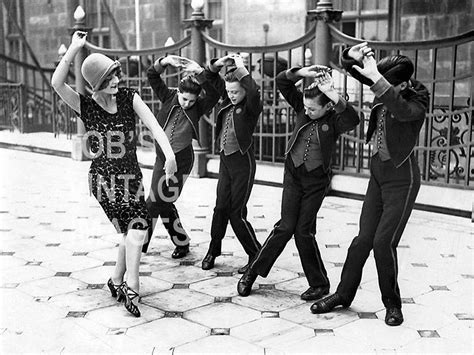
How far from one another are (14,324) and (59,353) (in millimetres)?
540

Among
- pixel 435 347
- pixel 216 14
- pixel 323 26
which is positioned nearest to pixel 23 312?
pixel 435 347

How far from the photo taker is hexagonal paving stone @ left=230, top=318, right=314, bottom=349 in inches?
137

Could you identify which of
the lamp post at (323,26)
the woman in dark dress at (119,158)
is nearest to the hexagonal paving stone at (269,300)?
the woman in dark dress at (119,158)

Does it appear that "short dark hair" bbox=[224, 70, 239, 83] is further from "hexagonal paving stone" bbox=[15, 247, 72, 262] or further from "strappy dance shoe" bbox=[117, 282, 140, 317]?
"hexagonal paving stone" bbox=[15, 247, 72, 262]

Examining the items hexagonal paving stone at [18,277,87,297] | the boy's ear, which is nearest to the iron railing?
the boy's ear

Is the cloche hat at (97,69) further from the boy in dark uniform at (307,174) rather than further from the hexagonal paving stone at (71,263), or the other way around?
the hexagonal paving stone at (71,263)

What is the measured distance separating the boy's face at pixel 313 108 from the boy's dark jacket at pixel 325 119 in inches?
1.8

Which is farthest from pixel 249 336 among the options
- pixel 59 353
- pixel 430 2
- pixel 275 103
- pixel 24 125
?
pixel 24 125

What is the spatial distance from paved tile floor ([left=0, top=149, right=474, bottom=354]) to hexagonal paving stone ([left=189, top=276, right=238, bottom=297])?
0.01m

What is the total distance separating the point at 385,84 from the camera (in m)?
3.36

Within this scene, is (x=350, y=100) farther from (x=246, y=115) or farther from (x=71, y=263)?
(x=71, y=263)

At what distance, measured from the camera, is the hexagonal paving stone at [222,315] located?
376 cm

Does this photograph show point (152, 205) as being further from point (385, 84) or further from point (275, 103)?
point (275, 103)

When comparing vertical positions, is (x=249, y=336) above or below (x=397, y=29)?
below
